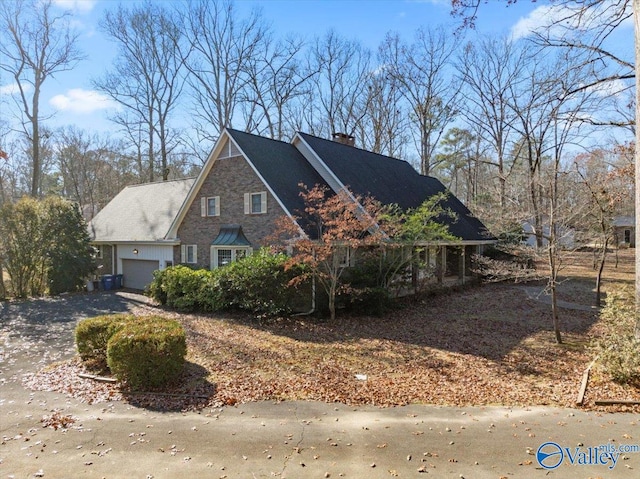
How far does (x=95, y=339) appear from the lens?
877 centimetres

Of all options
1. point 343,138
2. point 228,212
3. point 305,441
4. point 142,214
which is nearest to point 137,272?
point 142,214

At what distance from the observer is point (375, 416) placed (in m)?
6.25

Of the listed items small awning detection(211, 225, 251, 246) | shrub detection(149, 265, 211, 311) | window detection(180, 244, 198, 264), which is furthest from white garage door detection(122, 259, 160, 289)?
small awning detection(211, 225, 251, 246)

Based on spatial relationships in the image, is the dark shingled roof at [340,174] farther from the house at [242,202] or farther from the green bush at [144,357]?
the green bush at [144,357]

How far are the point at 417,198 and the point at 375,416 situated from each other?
16076 millimetres

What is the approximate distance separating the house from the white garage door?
56 millimetres

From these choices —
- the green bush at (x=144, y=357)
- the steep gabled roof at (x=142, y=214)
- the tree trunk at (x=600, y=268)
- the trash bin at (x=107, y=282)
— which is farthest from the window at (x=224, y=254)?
the tree trunk at (x=600, y=268)

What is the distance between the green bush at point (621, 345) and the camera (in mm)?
7020

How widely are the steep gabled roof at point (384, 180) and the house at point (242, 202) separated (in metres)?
0.07

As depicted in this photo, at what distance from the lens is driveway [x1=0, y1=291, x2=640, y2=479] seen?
187 inches

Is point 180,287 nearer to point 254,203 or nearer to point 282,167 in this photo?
point 254,203

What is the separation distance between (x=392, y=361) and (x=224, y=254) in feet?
33.6

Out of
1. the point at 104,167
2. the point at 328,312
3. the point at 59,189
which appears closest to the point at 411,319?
the point at 328,312

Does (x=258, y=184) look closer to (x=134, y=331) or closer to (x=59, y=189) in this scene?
(x=134, y=331)
